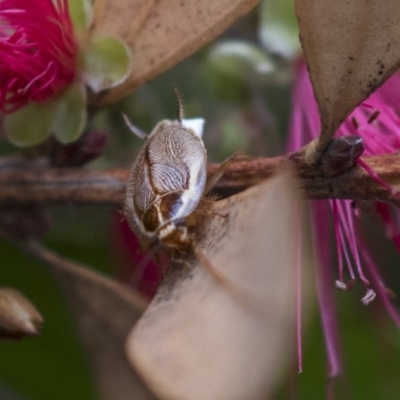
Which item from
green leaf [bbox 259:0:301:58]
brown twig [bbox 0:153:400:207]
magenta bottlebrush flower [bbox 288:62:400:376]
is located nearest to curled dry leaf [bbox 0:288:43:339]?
brown twig [bbox 0:153:400:207]

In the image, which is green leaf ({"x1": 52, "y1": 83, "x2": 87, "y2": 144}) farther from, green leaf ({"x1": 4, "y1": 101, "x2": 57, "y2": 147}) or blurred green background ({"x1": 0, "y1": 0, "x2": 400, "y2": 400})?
blurred green background ({"x1": 0, "y1": 0, "x2": 400, "y2": 400})

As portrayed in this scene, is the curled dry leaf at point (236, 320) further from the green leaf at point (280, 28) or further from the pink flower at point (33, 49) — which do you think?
the green leaf at point (280, 28)

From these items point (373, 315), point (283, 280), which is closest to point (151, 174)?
point (283, 280)

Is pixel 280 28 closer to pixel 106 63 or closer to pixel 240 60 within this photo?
pixel 240 60

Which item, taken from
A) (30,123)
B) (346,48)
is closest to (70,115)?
(30,123)

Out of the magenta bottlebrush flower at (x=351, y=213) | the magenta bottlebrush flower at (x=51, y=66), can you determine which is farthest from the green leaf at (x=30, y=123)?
the magenta bottlebrush flower at (x=351, y=213)

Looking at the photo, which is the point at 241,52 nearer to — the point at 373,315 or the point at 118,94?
the point at 118,94
